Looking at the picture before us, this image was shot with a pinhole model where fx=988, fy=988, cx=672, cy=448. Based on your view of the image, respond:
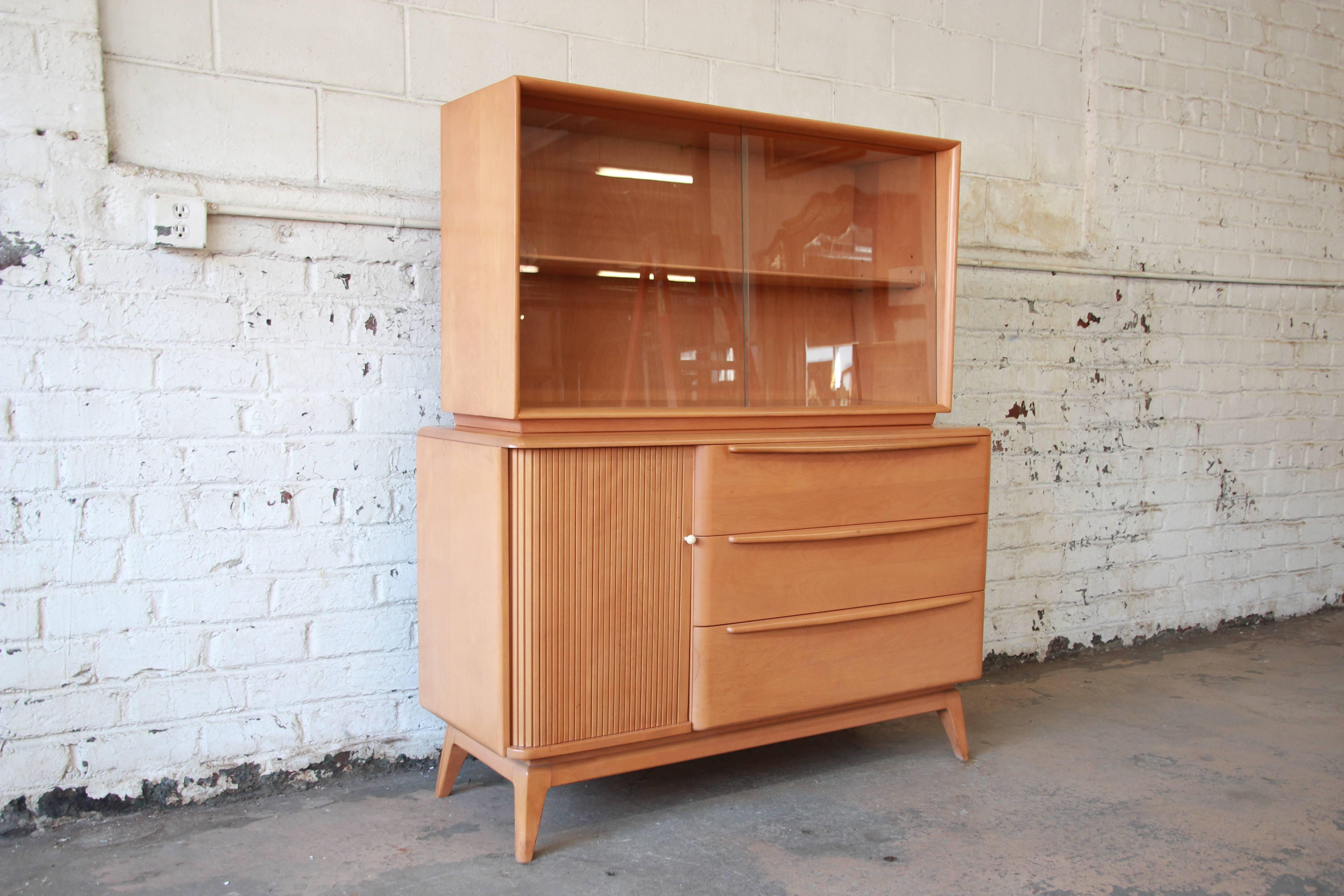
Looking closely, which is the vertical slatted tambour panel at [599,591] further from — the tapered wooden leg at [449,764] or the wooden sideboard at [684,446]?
the tapered wooden leg at [449,764]

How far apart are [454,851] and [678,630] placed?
628 millimetres

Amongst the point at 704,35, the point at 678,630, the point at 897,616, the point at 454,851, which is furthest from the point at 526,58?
the point at 454,851

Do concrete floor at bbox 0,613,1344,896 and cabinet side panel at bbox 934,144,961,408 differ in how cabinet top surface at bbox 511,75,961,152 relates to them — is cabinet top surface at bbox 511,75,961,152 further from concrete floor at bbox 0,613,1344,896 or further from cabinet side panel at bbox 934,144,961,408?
concrete floor at bbox 0,613,1344,896

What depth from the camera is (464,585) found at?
79.7 inches

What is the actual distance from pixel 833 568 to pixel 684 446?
0.47 metres

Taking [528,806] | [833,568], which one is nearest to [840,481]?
[833,568]

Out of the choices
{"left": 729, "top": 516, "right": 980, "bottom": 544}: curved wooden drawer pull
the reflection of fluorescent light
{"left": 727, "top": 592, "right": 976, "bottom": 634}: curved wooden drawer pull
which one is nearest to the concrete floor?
{"left": 727, "top": 592, "right": 976, "bottom": 634}: curved wooden drawer pull

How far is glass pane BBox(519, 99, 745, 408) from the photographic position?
2.10 meters

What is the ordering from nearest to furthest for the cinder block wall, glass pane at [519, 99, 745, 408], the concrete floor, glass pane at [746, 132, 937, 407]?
the concrete floor → the cinder block wall → glass pane at [519, 99, 745, 408] → glass pane at [746, 132, 937, 407]

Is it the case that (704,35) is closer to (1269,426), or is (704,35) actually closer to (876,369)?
(876,369)

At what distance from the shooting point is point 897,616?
2330 mm

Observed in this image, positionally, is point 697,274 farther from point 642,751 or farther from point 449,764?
point 449,764

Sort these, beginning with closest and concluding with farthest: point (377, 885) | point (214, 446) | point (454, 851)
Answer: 1. point (377, 885)
2. point (454, 851)
3. point (214, 446)

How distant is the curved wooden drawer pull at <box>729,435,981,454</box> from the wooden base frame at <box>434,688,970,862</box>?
0.60 meters
